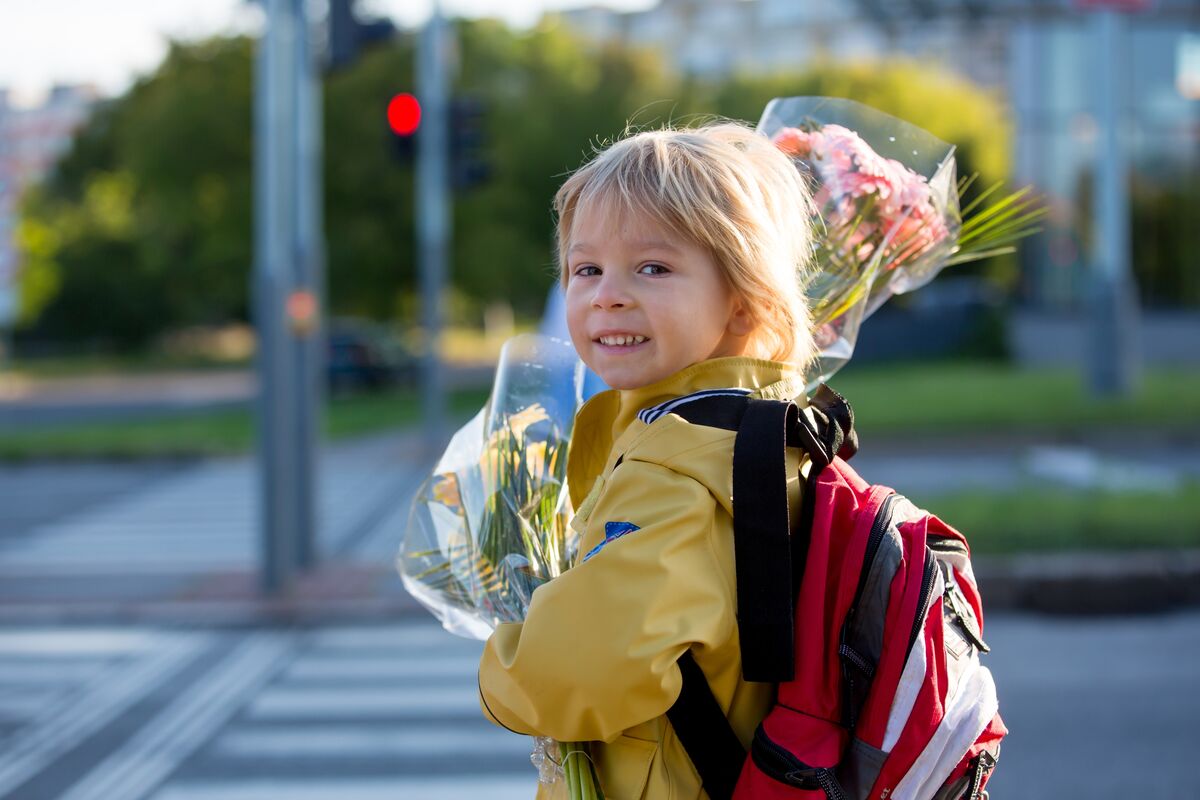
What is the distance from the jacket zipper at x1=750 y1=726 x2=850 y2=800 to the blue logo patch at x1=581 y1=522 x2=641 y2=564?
0.28 meters

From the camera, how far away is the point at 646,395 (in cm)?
172

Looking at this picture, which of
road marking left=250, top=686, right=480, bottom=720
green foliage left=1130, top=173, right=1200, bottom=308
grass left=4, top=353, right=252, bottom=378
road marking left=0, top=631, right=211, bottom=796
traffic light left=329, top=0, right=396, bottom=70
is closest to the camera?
road marking left=0, top=631, right=211, bottom=796

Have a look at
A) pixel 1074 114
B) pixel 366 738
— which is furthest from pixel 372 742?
pixel 1074 114

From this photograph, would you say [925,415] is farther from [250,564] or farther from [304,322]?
[304,322]

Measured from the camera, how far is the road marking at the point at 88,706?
5.41 m

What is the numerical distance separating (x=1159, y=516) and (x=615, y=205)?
25.7 ft

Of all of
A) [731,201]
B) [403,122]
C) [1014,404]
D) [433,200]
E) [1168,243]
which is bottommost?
[1014,404]

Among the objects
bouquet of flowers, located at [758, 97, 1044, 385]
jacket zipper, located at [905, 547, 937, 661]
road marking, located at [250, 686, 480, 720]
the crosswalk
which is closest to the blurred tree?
the crosswalk

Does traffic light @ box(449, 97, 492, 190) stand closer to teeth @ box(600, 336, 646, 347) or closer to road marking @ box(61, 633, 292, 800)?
road marking @ box(61, 633, 292, 800)

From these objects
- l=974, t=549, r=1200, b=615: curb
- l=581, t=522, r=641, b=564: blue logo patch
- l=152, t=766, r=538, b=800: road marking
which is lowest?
l=152, t=766, r=538, b=800: road marking

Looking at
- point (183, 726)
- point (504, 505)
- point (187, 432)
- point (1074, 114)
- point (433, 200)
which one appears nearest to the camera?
point (504, 505)

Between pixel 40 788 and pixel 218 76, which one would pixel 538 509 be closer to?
pixel 40 788

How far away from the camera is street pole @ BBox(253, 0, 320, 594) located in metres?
8.23

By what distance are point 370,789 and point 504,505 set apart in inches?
136
